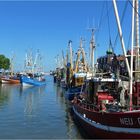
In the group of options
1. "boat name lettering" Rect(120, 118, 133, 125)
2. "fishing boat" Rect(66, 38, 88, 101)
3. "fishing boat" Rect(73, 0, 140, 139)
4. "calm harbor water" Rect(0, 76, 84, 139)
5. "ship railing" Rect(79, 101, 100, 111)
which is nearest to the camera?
"boat name lettering" Rect(120, 118, 133, 125)

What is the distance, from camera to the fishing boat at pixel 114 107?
2111 cm

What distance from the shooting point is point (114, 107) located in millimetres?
23750

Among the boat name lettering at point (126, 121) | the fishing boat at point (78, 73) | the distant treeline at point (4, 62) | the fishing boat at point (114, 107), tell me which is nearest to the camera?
the boat name lettering at point (126, 121)

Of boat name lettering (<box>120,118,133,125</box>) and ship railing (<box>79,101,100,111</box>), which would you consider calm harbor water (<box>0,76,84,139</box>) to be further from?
boat name lettering (<box>120,118,133,125</box>)

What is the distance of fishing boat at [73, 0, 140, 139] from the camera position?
831 inches

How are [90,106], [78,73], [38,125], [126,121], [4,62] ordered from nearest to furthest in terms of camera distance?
[126,121], [90,106], [38,125], [78,73], [4,62]

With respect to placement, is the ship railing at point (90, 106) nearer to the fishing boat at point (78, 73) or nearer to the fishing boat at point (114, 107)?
the fishing boat at point (114, 107)

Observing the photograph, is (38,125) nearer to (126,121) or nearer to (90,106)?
(90,106)

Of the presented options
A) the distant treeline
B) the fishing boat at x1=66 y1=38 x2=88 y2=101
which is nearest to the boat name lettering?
the fishing boat at x1=66 y1=38 x2=88 y2=101


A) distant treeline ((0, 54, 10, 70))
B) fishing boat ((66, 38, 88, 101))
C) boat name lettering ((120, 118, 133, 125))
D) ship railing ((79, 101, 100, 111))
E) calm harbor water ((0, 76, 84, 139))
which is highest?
distant treeline ((0, 54, 10, 70))

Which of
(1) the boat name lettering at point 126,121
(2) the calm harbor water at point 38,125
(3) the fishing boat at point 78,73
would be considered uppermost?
(3) the fishing boat at point 78,73

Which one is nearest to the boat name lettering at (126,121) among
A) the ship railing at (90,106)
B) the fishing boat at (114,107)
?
the fishing boat at (114,107)

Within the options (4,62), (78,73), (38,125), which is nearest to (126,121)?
(38,125)

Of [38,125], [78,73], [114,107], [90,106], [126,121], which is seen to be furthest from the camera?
[78,73]
